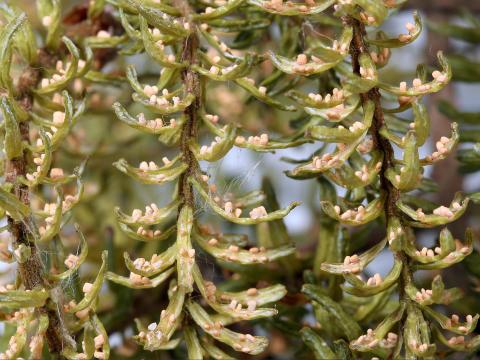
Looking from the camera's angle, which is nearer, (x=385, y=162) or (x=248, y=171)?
(x=385, y=162)

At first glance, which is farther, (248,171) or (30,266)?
(248,171)

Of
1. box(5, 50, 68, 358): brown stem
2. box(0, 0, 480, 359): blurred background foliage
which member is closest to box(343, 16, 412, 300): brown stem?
box(0, 0, 480, 359): blurred background foliage

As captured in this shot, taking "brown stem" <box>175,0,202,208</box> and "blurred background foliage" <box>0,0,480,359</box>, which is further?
"blurred background foliage" <box>0,0,480,359</box>

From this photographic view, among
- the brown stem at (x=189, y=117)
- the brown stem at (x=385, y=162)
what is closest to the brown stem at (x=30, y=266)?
the brown stem at (x=189, y=117)

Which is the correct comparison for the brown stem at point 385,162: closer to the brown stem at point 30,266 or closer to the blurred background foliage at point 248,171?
the blurred background foliage at point 248,171

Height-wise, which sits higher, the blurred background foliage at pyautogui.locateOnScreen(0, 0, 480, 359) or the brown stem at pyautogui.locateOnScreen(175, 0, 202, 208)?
the brown stem at pyautogui.locateOnScreen(175, 0, 202, 208)

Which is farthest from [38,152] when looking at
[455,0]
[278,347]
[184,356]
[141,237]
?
[455,0]

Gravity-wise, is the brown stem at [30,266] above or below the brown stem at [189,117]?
below

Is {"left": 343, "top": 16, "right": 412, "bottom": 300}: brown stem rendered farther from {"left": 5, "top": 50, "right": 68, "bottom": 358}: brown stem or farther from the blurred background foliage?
{"left": 5, "top": 50, "right": 68, "bottom": 358}: brown stem
